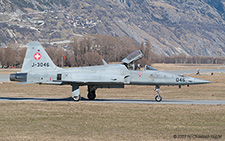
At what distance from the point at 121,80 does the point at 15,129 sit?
38.5 feet

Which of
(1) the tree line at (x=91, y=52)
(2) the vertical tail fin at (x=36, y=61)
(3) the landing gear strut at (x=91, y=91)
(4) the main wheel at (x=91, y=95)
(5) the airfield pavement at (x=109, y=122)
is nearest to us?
(5) the airfield pavement at (x=109, y=122)

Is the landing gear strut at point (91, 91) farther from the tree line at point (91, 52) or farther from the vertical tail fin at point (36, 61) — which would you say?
the tree line at point (91, 52)

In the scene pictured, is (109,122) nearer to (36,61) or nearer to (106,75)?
(106,75)

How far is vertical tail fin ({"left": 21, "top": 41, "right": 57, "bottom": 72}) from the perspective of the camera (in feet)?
91.4

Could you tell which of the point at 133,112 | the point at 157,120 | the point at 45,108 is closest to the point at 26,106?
the point at 45,108

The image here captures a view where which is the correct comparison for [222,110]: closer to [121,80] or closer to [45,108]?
[121,80]

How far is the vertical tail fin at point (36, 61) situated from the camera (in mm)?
27859

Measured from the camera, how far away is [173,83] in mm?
27344

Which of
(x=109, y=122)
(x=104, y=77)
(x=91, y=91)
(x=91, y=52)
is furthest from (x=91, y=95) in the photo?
(x=91, y=52)

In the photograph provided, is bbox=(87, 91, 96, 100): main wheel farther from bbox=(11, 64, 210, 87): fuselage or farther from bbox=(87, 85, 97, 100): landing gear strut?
bbox=(11, 64, 210, 87): fuselage

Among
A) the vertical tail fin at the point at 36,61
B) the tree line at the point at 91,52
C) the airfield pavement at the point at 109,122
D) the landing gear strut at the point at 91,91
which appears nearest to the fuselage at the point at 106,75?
the vertical tail fin at the point at 36,61

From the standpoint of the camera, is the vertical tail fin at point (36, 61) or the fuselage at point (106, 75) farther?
the vertical tail fin at point (36, 61)

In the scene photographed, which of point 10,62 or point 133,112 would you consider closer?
point 133,112

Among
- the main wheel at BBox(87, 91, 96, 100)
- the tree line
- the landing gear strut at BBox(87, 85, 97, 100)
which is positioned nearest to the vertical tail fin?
the landing gear strut at BBox(87, 85, 97, 100)
